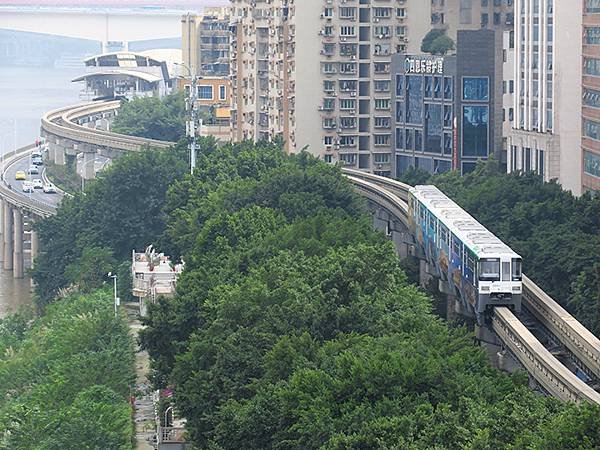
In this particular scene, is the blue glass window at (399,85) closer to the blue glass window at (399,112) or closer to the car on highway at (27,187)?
the blue glass window at (399,112)

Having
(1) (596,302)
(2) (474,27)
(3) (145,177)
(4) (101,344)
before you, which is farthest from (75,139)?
(1) (596,302)

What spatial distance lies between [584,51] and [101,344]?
26.2m

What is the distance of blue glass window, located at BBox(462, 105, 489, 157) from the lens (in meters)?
89.1

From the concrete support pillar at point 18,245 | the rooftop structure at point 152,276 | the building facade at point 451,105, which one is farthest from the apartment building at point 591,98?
the concrete support pillar at point 18,245

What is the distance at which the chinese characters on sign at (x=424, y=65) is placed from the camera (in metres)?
90.8

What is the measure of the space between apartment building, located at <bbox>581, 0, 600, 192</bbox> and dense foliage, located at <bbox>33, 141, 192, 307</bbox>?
16993 mm

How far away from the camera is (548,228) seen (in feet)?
190

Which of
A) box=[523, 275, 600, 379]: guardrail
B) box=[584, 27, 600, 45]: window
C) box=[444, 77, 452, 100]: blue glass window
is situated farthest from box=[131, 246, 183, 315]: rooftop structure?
box=[444, 77, 452, 100]: blue glass window

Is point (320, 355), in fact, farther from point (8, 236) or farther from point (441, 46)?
point (8, 236)

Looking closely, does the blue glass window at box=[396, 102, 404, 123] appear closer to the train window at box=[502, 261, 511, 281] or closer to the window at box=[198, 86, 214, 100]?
the window at box=[198, 86, 214, 100]

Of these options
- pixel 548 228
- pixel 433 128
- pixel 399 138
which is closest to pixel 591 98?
pixel 548 228

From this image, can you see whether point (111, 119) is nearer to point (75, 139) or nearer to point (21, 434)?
point (75, 139)

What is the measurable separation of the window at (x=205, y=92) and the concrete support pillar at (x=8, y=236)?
22.7 meters

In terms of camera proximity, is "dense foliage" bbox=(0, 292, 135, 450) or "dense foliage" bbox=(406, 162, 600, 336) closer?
"dense foliage" bbox=(0, 292, 135, 450)
